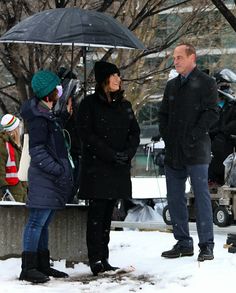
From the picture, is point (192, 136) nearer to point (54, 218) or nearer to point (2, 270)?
point (54, 218)

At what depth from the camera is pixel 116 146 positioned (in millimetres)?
6793

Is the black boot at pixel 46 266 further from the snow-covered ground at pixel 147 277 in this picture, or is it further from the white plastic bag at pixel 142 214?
the white plastic bag at pixel 142 214

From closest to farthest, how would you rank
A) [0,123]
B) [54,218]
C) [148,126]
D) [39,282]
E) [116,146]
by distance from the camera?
[39,282]
[116,146]
[54,218]
[0,123]
[148,126]

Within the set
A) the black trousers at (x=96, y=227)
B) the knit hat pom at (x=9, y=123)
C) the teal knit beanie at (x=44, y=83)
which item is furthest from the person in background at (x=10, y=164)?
the teal knit beanie at (x=44, y=83)

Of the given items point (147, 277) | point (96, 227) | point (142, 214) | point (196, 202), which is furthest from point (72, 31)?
point (142, 214)

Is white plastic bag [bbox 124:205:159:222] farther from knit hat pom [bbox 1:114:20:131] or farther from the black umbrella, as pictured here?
the black umbrella

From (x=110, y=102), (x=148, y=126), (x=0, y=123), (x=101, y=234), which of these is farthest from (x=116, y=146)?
(x=148, y=126)

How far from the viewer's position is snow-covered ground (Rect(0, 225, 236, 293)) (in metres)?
6.05

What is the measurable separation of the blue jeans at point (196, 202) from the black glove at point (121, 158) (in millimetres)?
620

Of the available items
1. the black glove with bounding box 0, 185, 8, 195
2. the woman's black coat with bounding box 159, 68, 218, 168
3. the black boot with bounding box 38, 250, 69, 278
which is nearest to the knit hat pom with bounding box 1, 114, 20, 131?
the black glove with bounding box 0, 185, 8, 195

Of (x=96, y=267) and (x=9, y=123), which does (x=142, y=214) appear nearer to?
(x=9, y=123)

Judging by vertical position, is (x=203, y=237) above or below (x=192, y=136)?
below

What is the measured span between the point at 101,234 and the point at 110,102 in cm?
121

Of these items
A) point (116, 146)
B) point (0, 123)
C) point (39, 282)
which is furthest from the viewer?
point (0, 123)
